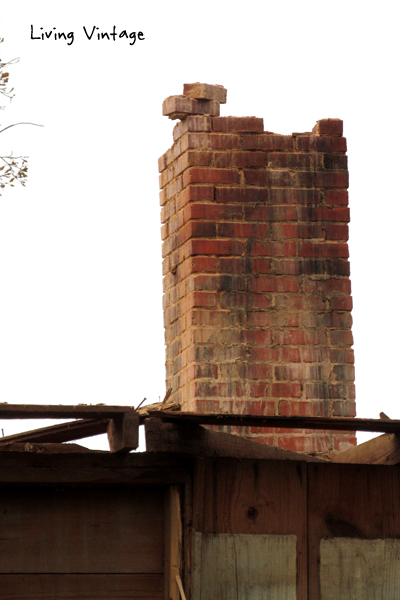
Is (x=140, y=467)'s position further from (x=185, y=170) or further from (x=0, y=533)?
(x=185, y=170)

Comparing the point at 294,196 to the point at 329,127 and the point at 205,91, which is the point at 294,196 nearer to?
the point at 329,127

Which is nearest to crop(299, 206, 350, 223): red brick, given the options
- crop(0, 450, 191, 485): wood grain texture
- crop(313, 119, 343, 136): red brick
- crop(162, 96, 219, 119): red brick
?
Result: crop(313, 119, 343, 136): red brick

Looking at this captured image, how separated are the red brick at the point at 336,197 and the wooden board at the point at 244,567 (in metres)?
2.13

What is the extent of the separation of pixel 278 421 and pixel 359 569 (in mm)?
827

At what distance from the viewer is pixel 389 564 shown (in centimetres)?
431

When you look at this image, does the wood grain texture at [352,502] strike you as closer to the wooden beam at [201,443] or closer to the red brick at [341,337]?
→ the wooden beam at [201,443]


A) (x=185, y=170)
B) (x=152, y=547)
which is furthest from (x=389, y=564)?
(x=185, y=170)

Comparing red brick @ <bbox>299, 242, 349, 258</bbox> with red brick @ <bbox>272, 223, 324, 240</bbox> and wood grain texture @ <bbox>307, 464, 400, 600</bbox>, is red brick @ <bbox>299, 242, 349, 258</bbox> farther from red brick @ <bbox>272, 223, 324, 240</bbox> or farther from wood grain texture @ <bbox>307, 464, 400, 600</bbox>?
wood grain texture @ <bbox>307, 464, 400, 600</bbox>

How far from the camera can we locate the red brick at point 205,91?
579cm

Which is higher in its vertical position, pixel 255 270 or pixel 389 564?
pixel 255 270

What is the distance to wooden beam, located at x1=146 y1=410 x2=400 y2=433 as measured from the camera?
386 centimetres

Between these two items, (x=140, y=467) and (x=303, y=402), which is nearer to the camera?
(x=140, y=467)

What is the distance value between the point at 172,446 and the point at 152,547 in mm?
411

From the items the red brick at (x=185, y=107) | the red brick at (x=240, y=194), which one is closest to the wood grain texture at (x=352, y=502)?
the red brick at (x=240, y=194)
